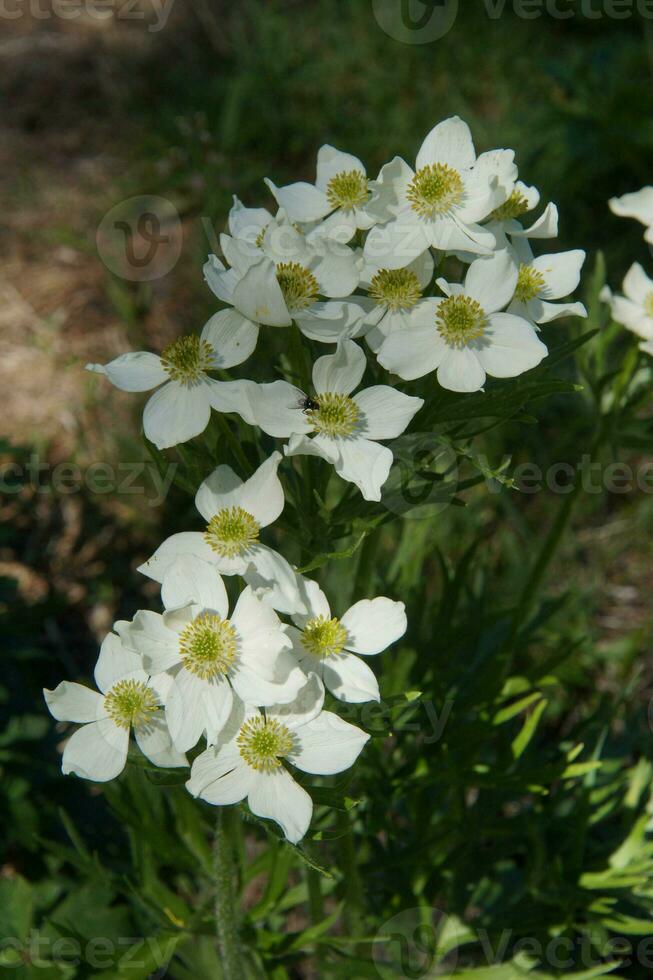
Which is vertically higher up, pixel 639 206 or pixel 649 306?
pixel 639 206

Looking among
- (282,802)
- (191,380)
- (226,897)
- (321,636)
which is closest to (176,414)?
(191,380)

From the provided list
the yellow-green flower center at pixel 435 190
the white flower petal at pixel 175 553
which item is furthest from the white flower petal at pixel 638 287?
the white flower petal at pixel 175 553

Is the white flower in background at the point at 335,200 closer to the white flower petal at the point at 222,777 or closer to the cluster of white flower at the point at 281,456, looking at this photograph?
the cluster of white flower at the point at 281,456

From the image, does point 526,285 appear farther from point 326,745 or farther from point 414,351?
point 326,745

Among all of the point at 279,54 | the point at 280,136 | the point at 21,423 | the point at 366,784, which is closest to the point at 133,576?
the point at 21,423

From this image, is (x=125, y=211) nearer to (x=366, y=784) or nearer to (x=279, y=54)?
(x=279, y=54)

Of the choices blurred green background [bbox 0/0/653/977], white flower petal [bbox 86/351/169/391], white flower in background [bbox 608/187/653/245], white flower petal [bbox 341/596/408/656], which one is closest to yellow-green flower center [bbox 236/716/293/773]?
white flower petal [bbox 341/596/408/656]
